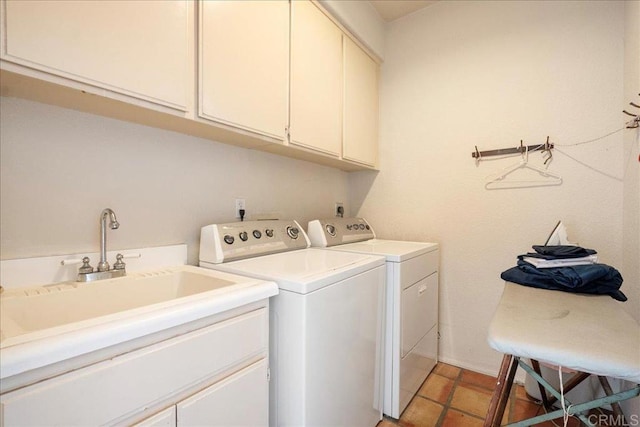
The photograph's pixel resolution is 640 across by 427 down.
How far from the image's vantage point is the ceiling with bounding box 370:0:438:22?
7.08 ft

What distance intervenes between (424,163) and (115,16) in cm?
202

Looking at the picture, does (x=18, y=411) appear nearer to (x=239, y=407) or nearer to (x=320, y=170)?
(x=239, y=407)

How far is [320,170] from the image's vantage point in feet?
7.50

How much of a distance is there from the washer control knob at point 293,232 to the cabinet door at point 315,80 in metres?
0.52

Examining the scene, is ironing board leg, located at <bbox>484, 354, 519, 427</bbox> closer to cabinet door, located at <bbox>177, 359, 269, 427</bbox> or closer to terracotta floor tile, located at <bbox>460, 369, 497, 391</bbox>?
cabinet door, located at <bbox>177, 359, 269, 427</bbox>

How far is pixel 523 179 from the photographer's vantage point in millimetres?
1860

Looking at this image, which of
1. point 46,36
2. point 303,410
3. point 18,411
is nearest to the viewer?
point 18,411

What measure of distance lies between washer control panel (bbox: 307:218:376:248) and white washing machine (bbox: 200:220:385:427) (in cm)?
27

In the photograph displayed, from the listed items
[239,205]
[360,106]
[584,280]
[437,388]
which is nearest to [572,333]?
[584,280]

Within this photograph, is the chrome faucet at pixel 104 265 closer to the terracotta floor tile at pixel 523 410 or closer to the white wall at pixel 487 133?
the white wall at pixel 487 133

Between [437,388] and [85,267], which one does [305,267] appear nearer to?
[85,267]

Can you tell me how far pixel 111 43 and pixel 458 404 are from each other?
94.6 inches

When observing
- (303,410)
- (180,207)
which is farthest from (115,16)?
(303,410)

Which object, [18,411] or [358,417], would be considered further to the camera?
[358,417]
